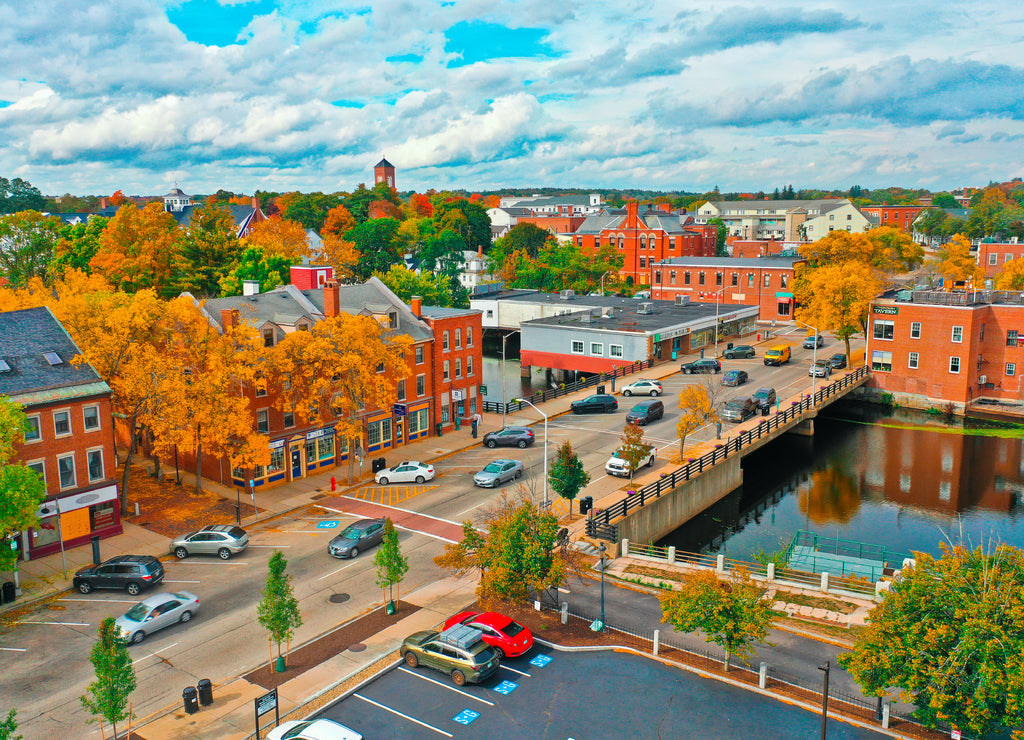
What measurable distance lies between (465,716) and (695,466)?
27952mm

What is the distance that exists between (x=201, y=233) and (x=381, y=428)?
35.7 metres

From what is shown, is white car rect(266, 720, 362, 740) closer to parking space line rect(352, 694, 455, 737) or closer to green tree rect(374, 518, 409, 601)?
parking space line rect(352, 694, 455, 737)

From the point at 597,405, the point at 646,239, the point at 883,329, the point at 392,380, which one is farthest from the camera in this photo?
the point at 646,239

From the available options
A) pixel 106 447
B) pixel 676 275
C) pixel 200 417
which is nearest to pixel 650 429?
pixel 200 417

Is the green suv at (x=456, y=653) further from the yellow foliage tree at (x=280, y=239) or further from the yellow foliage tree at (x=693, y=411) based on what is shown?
the yellow foliage tree at (x=280, y=239)

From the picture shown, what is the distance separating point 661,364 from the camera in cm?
8256

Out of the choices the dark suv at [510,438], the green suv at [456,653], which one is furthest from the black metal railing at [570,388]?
the green suv at [456,653]

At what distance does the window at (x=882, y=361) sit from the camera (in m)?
78.6

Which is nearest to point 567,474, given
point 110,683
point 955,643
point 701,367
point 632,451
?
point 632,451

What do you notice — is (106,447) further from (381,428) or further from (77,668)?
(381,428)

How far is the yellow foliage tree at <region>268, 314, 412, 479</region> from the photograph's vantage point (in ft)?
152

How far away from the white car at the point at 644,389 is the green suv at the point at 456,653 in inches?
1748

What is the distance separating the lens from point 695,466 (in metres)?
48.8

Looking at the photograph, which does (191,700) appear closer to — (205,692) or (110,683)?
(205,692)
